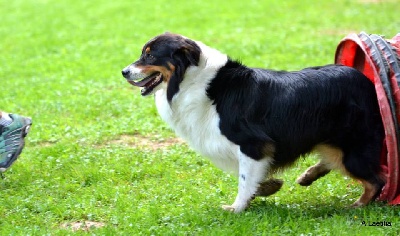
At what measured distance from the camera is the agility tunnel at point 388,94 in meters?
5.33

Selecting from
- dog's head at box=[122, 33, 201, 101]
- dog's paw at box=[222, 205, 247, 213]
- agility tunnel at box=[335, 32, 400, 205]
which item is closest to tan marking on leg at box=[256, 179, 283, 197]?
dog's paw at box=[222, 205, 247, 213]

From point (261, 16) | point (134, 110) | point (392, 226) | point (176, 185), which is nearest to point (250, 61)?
point (134, 110)

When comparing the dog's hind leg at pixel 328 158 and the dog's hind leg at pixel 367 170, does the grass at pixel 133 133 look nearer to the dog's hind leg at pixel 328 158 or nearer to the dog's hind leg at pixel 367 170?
the dog's hind leg at pixel 367 170

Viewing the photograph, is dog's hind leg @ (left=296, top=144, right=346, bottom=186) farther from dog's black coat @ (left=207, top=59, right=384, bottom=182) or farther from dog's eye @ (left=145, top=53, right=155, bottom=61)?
dog's eye @ (left=145, top=53, right=155, bottom=61)

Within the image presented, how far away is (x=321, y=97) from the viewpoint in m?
5.52

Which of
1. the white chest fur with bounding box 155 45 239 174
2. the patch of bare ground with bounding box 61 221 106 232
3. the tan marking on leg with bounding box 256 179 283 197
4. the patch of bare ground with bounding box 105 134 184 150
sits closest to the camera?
the patch of bare ground with bounding box 61 221 106 232

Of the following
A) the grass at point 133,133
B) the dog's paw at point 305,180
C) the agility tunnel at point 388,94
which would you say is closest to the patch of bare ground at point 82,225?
the grass at point 133,133

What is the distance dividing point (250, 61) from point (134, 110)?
117 inches

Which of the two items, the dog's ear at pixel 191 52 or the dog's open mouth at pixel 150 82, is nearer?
the dog's ear at pixel 191 52

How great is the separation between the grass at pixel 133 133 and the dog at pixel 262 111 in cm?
40

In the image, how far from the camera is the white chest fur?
5605 mm

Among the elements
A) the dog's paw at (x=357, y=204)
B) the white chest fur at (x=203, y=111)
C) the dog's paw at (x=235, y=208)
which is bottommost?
the dog's paw at (x=235, y=208)

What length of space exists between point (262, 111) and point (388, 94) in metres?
0.98

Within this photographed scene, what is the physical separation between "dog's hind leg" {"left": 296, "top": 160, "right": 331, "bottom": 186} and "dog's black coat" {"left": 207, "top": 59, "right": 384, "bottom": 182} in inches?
19.9
